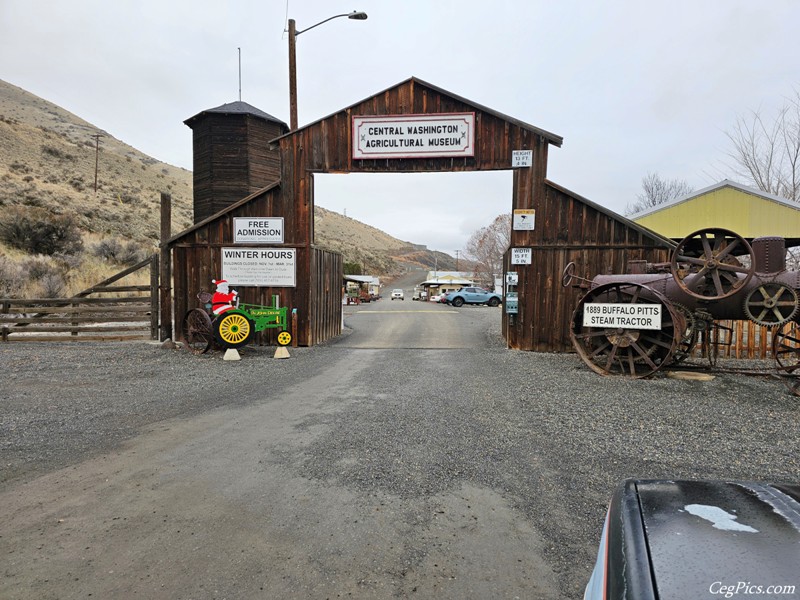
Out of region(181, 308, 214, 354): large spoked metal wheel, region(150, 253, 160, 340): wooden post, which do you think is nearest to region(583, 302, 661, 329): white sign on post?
region(181, 308, 214, 354): large spoked metal wheel

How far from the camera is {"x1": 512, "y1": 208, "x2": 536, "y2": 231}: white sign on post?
11746mm

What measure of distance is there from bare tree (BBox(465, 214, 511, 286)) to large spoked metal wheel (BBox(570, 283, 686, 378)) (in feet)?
190

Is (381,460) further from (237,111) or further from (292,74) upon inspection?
(237,111)

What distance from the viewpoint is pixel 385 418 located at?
19.0 ft

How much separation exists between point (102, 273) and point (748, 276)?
28.5 m

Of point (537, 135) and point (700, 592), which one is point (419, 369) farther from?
point (700, 592)

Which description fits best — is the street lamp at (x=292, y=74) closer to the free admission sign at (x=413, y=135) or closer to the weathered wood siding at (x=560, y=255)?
the free admission sign at (x=413, y=135)

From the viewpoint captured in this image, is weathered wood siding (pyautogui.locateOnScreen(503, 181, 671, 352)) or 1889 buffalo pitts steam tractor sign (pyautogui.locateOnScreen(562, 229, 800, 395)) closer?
1889 buffalo pitts steam tractor sign (pyautogui.locateOnScreen(562, 229, 800, 395))

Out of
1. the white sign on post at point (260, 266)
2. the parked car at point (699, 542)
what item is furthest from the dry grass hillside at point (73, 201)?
the parked car at point (699, 542)

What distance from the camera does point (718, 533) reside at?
1.46 metres

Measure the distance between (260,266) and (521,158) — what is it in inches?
288

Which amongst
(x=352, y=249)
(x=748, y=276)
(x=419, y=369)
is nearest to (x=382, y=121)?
(x=419, y=369)

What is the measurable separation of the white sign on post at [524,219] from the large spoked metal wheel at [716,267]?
4.00 metres

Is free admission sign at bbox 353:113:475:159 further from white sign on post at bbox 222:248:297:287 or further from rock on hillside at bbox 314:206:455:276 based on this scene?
rock on hillside at bbox 314:206:455:276
